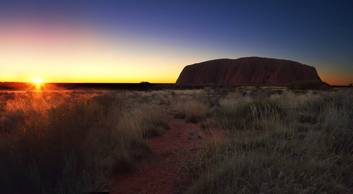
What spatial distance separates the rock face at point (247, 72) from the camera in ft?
397

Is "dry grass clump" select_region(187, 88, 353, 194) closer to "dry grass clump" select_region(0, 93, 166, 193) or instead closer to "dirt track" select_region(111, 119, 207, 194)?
"dirt track" select_region(111, 119, 207, 194)

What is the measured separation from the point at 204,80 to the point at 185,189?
437 ft

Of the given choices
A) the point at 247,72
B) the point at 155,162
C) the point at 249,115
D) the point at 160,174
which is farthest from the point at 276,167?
the point at 247,72

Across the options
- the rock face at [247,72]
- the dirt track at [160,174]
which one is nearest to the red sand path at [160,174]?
the dirt track at [160,174]

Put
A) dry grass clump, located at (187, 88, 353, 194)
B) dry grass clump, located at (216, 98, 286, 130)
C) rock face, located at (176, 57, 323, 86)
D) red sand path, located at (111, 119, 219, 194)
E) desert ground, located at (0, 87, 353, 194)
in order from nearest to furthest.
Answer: dry grass clump, located at (187, 88, 353, 194) < desert ground, located at (0, 87, 353, 194) < red sand path, located at (111, 119, 219, 194) < dry grass clump, located at (216, 98, 286, 130) < rock face, located at (176, 57, 323, 86)

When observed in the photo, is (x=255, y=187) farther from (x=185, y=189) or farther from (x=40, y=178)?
(x=40, y=178)

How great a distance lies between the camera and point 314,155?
4.44 m

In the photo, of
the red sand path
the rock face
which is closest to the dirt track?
the red sand path

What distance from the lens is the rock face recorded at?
4759 inches

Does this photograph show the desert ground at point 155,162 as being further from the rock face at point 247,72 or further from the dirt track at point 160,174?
the rock face at point 247,72

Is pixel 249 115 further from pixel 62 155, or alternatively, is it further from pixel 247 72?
pixel 247 72

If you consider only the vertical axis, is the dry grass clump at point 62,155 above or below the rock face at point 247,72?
below

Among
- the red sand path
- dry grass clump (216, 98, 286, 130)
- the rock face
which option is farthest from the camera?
the rock face

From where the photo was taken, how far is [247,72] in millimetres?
127938
